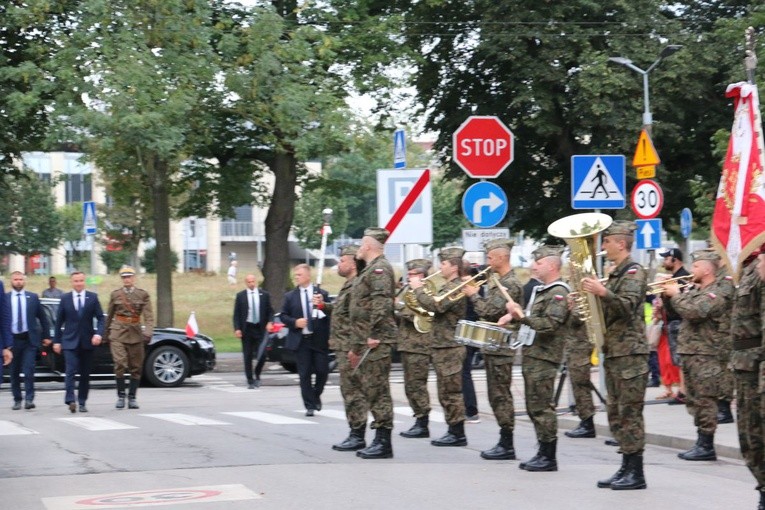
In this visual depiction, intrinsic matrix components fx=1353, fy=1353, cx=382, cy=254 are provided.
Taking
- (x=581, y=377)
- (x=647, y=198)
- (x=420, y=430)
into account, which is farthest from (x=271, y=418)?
(x=647, y=198)

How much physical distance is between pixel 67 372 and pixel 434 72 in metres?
22.0

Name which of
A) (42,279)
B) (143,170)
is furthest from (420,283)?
(42,279)

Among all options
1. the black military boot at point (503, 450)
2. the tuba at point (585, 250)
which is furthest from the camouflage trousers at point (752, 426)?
the black military boot at point (503, 450)

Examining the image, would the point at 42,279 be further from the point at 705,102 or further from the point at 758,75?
the point at 758,75

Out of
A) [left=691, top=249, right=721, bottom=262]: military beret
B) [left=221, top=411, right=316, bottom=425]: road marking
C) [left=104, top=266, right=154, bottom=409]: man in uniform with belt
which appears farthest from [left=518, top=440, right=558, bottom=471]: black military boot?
[left=104, top=266, right=154, bottom=409]: man in uniform with belt

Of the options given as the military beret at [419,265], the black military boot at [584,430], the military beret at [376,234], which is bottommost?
the black military boot at [584,430]

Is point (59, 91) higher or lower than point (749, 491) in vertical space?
higher

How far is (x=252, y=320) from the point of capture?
2164 cm

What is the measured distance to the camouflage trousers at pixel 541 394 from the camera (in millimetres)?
10484

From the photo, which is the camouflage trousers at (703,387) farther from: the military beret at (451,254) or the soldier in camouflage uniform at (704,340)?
the military beret at (451,254)

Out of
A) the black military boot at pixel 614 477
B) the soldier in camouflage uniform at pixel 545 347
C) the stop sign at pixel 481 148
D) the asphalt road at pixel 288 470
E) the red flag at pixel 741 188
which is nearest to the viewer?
the red flag at pixel 741 188

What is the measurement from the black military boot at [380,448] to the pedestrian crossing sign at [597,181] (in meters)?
5.12

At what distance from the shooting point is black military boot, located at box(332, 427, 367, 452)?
39.9 ft

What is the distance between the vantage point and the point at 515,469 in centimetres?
1094
